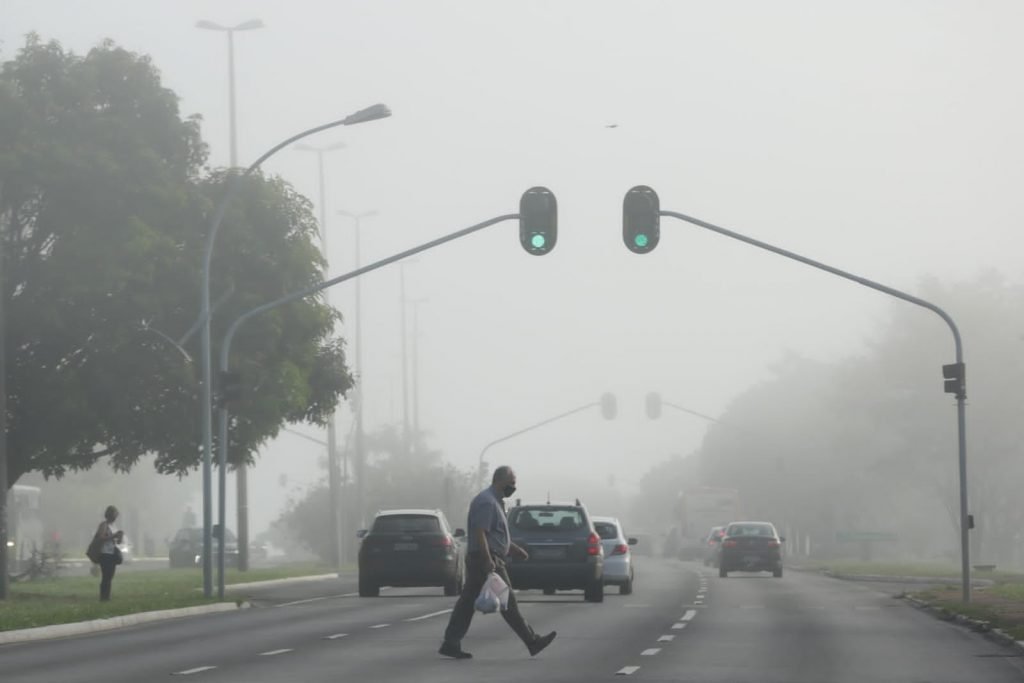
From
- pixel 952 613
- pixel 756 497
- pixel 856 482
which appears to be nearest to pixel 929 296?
pixel 856 482

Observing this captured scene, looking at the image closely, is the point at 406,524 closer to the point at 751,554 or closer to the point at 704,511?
the point at 751,554

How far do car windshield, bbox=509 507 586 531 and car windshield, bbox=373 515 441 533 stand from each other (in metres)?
3.57

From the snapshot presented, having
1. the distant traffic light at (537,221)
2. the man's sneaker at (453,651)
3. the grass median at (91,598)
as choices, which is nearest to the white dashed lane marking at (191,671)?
the man's sneaker at (453,651)

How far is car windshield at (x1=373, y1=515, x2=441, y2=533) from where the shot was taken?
38.6 metres

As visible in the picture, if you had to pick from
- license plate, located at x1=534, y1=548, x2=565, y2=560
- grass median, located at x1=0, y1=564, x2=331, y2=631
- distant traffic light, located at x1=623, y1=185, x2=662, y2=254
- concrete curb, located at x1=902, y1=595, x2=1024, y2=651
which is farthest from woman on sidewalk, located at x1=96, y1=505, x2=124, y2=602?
concrete curb, located at x1=902, y1=595, x2=1024, y2=651

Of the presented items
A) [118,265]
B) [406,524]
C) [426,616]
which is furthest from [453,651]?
[118,265]

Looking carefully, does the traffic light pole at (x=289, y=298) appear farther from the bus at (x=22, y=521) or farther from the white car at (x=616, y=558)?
the bus at (x=22, y=521)

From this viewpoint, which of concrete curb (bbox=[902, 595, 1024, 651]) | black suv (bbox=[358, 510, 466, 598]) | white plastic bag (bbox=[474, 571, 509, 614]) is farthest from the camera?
black suv (bbox=[358, 510, 466, 598])

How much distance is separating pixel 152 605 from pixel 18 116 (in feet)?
36.1

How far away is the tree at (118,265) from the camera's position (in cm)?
3844

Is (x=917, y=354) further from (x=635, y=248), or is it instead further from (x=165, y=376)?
(x=635, y=248)

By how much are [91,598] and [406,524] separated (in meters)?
5.83

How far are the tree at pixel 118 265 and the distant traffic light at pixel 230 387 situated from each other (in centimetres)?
193

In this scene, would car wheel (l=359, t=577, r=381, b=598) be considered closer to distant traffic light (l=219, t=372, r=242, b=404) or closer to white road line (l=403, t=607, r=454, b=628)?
distant traffic light (l=219, t=372, r=242, b=404)
